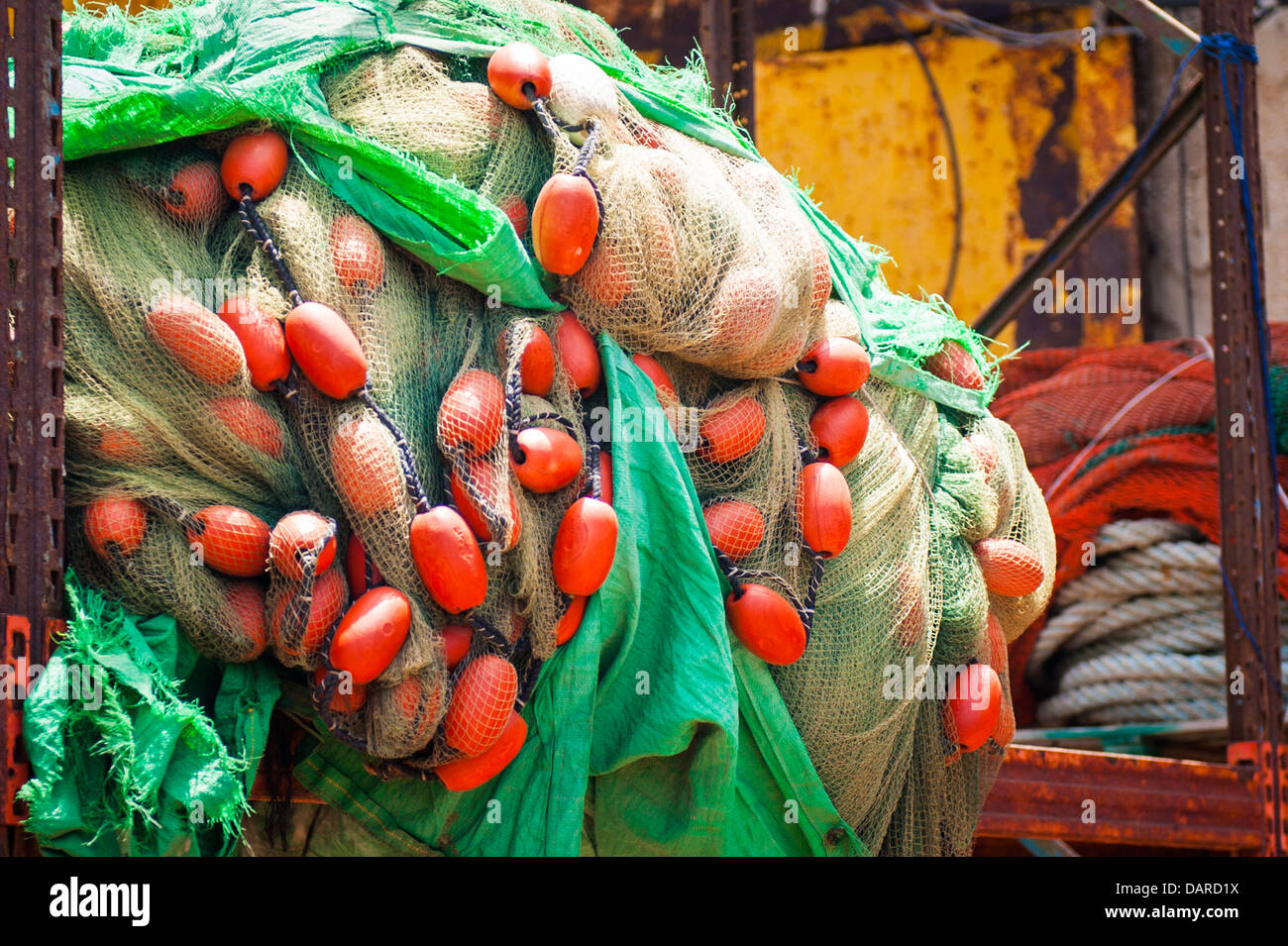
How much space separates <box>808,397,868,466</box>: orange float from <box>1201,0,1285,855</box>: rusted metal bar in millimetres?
2128

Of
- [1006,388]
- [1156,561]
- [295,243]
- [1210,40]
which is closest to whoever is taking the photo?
[295,243]

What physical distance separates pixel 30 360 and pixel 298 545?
0.43 meters

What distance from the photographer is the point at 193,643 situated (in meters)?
2.41

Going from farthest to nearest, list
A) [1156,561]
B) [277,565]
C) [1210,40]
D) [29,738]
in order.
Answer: [1156,561] < [1210,40] < [277,565] < [29,738]

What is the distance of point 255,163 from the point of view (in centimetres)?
256

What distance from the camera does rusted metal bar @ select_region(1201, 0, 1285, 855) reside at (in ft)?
15.0

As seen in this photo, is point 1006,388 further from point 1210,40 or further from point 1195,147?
point 1195,147

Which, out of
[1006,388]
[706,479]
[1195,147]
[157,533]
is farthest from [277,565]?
[1195,147]

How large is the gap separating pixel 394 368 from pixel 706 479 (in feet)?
1.90

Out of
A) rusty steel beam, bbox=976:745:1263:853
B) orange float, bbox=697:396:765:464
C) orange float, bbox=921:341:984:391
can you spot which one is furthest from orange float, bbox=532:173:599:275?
rusty steel beam, bbox=976:745:1263:853

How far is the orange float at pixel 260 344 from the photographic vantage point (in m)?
2.45

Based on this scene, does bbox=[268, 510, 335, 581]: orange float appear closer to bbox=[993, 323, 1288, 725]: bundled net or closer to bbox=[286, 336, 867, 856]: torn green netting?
bbox=[286, 336, 867, 856]: torn green netting

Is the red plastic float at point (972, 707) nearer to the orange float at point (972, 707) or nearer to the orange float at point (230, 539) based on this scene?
the orange float at point (972, 707)

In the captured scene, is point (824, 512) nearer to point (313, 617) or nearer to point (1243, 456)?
point (313, 617)
